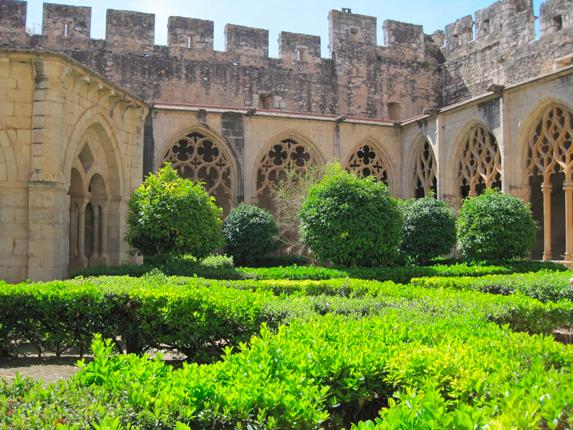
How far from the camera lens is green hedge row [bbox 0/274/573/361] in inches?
222

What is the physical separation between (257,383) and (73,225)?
10345 millimetres

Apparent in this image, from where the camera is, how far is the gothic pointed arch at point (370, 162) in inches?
755

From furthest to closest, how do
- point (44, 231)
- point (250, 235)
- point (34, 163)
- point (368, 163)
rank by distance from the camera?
point (368, 163)
point (250, 235)
point (34, 163)
point (44, 231)

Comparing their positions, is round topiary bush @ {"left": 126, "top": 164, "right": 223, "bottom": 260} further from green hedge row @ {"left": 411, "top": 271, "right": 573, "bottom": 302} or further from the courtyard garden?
green hedge row @ {"left": 411, "top": 271, "right": 573, "bottom": 302}

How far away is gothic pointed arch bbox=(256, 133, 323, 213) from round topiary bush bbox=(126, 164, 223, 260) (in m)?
7.09

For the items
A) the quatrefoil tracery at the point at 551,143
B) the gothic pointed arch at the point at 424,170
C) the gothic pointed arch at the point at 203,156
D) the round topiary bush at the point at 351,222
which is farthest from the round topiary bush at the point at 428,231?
the gothic pointed arch at the point at 203,156

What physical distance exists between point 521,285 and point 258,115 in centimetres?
1127

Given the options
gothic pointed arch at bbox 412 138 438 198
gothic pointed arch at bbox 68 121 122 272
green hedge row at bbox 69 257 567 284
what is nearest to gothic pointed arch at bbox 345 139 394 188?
gothic pointed arch at bbox 412 138 438 198

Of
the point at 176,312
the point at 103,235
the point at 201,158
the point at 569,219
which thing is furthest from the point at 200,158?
the point at 176,312

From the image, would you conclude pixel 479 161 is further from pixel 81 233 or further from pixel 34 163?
pixel 34 163

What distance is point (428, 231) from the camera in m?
14.2

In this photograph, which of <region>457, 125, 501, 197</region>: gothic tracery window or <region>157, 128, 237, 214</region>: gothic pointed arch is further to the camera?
<region>157, 128, 237, 214</region>: gothic pointed arch

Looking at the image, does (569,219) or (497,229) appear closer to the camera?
(497,229)

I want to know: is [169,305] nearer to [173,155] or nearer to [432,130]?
[173,155]
